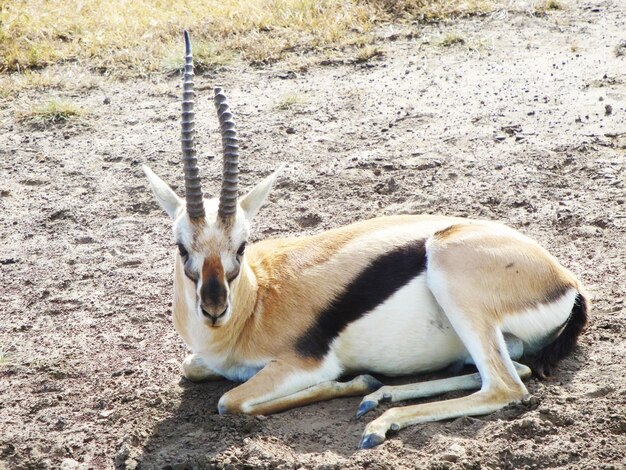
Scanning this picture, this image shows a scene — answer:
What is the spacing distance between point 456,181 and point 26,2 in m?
6.25

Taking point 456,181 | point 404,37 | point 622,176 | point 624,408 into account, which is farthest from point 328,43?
point 624,408

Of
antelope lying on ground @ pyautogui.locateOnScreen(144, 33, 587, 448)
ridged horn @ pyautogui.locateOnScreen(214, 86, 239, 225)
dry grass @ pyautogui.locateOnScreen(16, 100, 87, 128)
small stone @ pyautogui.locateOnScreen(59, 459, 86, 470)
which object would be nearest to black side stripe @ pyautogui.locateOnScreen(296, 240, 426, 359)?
antelope lying on ground @ pyautogui.locateOnScreen(144, 33, 587, 448)

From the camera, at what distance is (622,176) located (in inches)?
292

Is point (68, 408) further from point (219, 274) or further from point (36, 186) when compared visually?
point (36, 186)

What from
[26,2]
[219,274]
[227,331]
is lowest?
[227,331]

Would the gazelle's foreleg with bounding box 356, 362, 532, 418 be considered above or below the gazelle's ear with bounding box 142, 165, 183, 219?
below

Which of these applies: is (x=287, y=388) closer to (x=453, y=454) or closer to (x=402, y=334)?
(x=402, y=334)

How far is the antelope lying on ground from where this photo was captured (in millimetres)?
5004

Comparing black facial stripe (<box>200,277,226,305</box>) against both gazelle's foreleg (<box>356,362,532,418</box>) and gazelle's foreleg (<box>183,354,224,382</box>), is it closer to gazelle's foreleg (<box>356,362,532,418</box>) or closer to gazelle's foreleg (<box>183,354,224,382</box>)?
gazelle's foreleg (<box>183,354,224,382</box>)

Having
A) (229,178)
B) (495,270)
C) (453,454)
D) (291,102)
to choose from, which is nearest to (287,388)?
(453,454)

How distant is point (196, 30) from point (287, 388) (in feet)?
20.4

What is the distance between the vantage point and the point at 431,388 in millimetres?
5133

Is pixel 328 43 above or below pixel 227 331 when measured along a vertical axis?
above

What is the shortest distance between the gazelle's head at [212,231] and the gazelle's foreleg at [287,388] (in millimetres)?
483
